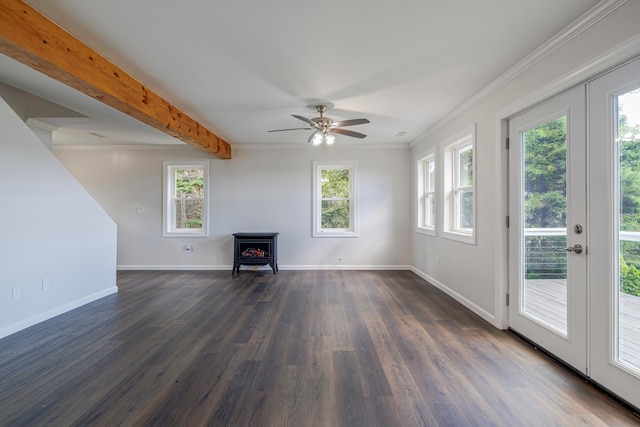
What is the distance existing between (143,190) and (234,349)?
447cm

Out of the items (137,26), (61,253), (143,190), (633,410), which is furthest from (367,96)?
(143,190)

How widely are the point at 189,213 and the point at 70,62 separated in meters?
3.80

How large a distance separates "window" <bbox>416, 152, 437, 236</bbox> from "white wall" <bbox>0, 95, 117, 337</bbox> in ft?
16.4

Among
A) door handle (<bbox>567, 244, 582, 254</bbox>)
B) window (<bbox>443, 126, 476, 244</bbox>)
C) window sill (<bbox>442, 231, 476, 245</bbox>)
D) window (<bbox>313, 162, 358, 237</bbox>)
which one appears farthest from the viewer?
window (<bbox>313, 162, 358, 237</bbox>)

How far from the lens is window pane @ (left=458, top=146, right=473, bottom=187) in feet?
11.8

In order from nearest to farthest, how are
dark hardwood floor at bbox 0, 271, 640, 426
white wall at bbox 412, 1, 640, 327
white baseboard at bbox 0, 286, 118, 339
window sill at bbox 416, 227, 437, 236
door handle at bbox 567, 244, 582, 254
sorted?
dark hardwood floor at bbox 0, 271, 640, 426
white wall at bbox 412, 1, 640, 327
door handle at bbox 567, 244, 582, 254
white baseboard at bbox 0, 286, 118, 339
window sill at bbox 416, 227, 437, 236

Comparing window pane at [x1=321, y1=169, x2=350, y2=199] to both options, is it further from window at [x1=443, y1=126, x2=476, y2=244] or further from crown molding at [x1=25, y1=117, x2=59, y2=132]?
crown molding at [x1=25, y1=117, x2=59, y2=132]

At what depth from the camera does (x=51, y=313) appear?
9.97ft

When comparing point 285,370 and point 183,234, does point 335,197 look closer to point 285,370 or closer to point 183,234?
point 183,234

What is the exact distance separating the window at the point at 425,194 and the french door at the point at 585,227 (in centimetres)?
224

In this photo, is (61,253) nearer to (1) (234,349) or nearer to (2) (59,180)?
(2) (59,180)

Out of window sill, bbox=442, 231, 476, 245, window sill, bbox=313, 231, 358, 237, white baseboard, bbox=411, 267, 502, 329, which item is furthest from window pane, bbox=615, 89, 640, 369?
window sill, bbox=313, 231, 358, 237

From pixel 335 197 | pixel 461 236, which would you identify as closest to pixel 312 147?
pixel 335 197

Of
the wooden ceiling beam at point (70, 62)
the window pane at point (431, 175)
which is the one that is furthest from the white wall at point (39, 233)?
the window pane at point (431, 175)
